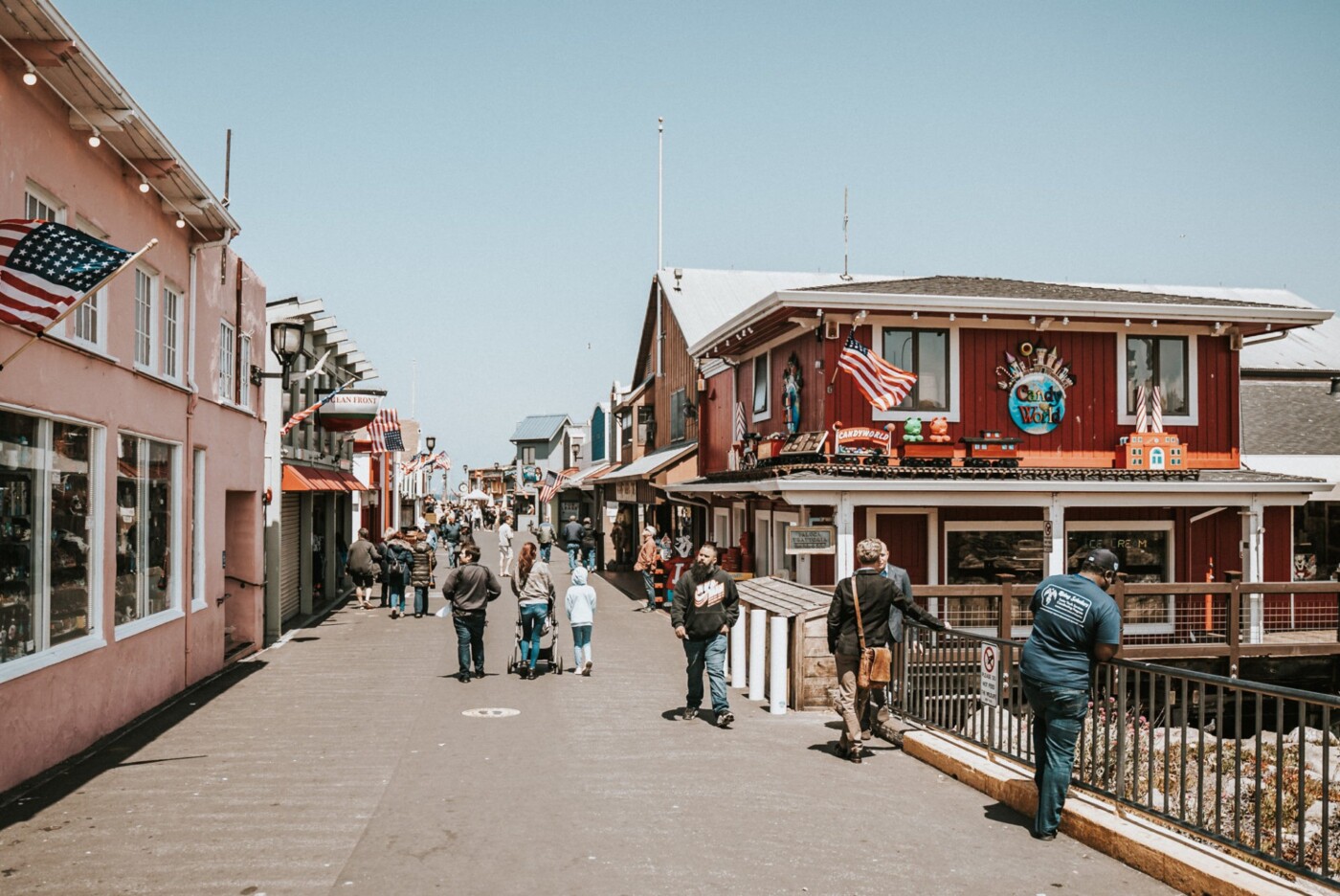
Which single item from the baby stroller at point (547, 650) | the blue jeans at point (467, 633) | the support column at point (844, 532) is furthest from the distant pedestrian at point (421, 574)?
the support column at point (844, 532)

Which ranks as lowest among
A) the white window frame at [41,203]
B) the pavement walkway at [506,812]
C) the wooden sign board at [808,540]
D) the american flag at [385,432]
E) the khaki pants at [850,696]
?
the pavement walkway at [506,812]

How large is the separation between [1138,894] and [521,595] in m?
9.00

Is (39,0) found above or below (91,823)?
above

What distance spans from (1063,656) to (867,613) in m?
2.62

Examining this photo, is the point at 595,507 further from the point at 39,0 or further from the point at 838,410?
the point at 39,0

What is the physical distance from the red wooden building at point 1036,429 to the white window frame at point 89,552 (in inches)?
356

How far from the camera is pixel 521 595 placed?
552 inches

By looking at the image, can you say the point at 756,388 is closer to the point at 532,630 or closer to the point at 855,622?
the point at 532,630

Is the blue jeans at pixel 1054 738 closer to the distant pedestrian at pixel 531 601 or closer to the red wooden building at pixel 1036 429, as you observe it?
the distant pedestrian at pixel 531 601

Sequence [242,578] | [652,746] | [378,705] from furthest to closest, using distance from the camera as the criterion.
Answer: [242,578] → [378,705] → [652,746]

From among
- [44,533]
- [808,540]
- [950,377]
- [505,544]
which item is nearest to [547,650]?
[808,540]

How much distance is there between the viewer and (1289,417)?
2467cm

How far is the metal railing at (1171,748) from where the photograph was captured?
5887mm

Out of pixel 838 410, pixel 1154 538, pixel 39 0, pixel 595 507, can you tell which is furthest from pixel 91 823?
pixel 595 507
